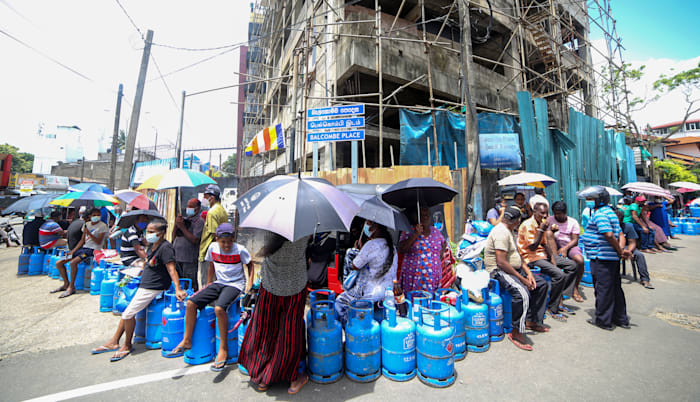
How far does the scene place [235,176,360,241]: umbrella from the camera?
2.32 metres

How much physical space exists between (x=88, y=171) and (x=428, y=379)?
40.5 metres

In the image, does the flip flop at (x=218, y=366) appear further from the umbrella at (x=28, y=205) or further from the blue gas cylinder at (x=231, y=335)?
the umbrella at (x=28, y=205)

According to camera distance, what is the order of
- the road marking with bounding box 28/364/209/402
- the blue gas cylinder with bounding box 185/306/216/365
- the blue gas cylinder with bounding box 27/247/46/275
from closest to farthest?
the road marking with bounding box 28/364/209/402
the blue gas cylinder with bounding box 185/306/216/365
the blue gas cylinder with bounding box 27/247/46/275

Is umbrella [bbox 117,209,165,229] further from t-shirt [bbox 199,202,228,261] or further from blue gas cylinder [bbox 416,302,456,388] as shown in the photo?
blue gas cylinder [bbox 416,302,456,388]

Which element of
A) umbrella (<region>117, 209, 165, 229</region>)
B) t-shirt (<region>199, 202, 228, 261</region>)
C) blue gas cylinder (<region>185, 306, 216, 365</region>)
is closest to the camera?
blue gas cylinder (<region>185, 306, 216, 365</region>)

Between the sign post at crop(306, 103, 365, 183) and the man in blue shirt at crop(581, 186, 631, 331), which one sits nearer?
the man in blue shirt at crop(581, 186, 631, 331)

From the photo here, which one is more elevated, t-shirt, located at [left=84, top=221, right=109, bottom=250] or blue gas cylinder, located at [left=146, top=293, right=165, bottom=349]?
t-shirt, located at [left=84, top=221, right=109, bottom=250]

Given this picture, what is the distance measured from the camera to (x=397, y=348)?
9.34 feet

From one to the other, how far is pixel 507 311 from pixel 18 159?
222 feet

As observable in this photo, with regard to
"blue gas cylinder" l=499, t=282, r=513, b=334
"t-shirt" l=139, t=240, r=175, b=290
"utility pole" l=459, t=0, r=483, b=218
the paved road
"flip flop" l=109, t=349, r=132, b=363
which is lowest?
the paved road

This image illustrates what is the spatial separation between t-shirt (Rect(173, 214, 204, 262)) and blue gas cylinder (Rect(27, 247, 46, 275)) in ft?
18.9

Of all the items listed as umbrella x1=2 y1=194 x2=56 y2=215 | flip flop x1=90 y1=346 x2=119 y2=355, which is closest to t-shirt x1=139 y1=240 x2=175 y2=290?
flip flop x1=90 y1=346 x2=119 y2=355

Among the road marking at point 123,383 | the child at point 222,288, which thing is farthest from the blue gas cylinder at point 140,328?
the road marking at point 123,383

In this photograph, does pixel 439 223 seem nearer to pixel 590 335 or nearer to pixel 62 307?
pixel 590 335
